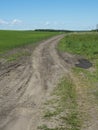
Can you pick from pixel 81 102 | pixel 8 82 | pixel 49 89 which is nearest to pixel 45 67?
pixel 8 82

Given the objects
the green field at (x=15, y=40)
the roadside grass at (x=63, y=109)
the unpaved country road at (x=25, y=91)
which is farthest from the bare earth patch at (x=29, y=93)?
the green field at (x=15, y=40)

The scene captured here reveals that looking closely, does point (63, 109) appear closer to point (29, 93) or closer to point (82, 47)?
point (29, 93)

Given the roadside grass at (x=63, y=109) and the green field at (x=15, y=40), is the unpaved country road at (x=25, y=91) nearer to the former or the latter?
the roadside grass at (x=63, y=109)

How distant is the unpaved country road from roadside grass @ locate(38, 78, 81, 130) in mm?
377

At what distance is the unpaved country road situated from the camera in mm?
12328

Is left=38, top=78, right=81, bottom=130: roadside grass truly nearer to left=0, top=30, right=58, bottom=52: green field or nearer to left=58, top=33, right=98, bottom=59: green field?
left=58, top=33, right=98, bottom=59: green field

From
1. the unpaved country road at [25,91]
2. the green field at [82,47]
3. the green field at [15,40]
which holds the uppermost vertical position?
the unpaved country road at [25,91]

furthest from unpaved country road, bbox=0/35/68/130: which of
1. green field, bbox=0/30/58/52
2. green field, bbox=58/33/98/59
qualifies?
green field, bbox=0/30/58/52

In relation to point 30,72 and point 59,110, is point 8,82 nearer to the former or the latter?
point 30,72

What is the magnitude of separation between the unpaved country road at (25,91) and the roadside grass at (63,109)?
1.24 ft

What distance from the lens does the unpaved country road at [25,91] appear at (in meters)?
12.3

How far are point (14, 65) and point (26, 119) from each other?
15.4 metres

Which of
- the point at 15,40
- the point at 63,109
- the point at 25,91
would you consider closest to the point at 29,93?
the point at 25,91

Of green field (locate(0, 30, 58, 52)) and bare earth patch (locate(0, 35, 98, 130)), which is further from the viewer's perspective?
green field (locate(0, 30, 58, 52))
